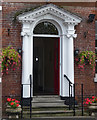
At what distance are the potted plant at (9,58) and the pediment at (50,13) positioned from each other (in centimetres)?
121

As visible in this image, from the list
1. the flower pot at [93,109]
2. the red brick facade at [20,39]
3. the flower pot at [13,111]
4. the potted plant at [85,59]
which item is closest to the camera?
the flower pot at [13,111]

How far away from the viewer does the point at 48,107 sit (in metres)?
8.62

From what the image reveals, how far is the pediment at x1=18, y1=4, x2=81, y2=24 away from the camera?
8.84 meters

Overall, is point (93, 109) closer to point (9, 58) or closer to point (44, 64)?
point (9, 58)

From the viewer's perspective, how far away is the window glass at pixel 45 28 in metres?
9.43

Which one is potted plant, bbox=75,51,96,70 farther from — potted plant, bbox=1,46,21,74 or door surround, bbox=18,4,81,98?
potted plant, bbox=1,46,21,74

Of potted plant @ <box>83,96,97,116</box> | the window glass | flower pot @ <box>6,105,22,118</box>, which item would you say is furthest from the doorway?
flower pot @ <box>6,105,22,118</box>

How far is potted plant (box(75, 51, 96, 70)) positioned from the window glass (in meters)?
1.36

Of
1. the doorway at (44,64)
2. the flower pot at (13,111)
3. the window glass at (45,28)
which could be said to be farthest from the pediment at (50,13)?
the flower pot at (13,111)

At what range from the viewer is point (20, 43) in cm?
917

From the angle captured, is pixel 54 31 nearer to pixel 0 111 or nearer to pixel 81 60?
pixel 81 60

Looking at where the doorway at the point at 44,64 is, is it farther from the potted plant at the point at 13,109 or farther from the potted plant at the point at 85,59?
the potted plant at the point at 13,109

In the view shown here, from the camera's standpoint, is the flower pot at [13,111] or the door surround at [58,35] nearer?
the flower pot at [13,111]

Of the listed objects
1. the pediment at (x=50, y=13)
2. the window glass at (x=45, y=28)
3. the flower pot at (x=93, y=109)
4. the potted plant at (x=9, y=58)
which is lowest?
the flower pot at (x=93, y=109)
